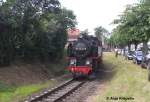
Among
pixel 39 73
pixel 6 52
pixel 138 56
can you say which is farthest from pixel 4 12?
pixel 138 56

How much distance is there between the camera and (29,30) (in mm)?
35750

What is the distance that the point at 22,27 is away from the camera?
115ft

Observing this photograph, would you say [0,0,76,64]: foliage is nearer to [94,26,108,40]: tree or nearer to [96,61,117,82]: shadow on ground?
[96,61,117,82]: shadow on ground

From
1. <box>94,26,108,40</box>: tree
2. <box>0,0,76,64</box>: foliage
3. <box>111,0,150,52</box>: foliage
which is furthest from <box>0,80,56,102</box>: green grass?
<box>94,26,108,40</box>: tree

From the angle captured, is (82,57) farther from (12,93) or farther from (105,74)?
(12,93)

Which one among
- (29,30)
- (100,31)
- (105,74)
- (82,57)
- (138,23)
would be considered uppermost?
(100,31)

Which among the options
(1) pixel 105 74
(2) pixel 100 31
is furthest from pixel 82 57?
(2) pixel 100 31

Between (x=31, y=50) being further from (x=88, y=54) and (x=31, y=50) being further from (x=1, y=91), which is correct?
(x=1, y=91)

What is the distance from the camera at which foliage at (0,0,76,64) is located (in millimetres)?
29911

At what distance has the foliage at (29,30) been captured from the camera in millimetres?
29911

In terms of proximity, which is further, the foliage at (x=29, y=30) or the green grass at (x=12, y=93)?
the foliage at (x=29, y=30)

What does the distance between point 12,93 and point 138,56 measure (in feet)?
93.4

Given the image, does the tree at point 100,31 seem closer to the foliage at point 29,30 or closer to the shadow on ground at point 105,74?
the foliage at point 29,30

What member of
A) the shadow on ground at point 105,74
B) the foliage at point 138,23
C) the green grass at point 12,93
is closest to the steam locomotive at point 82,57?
the shadow on ground at point 105,74
